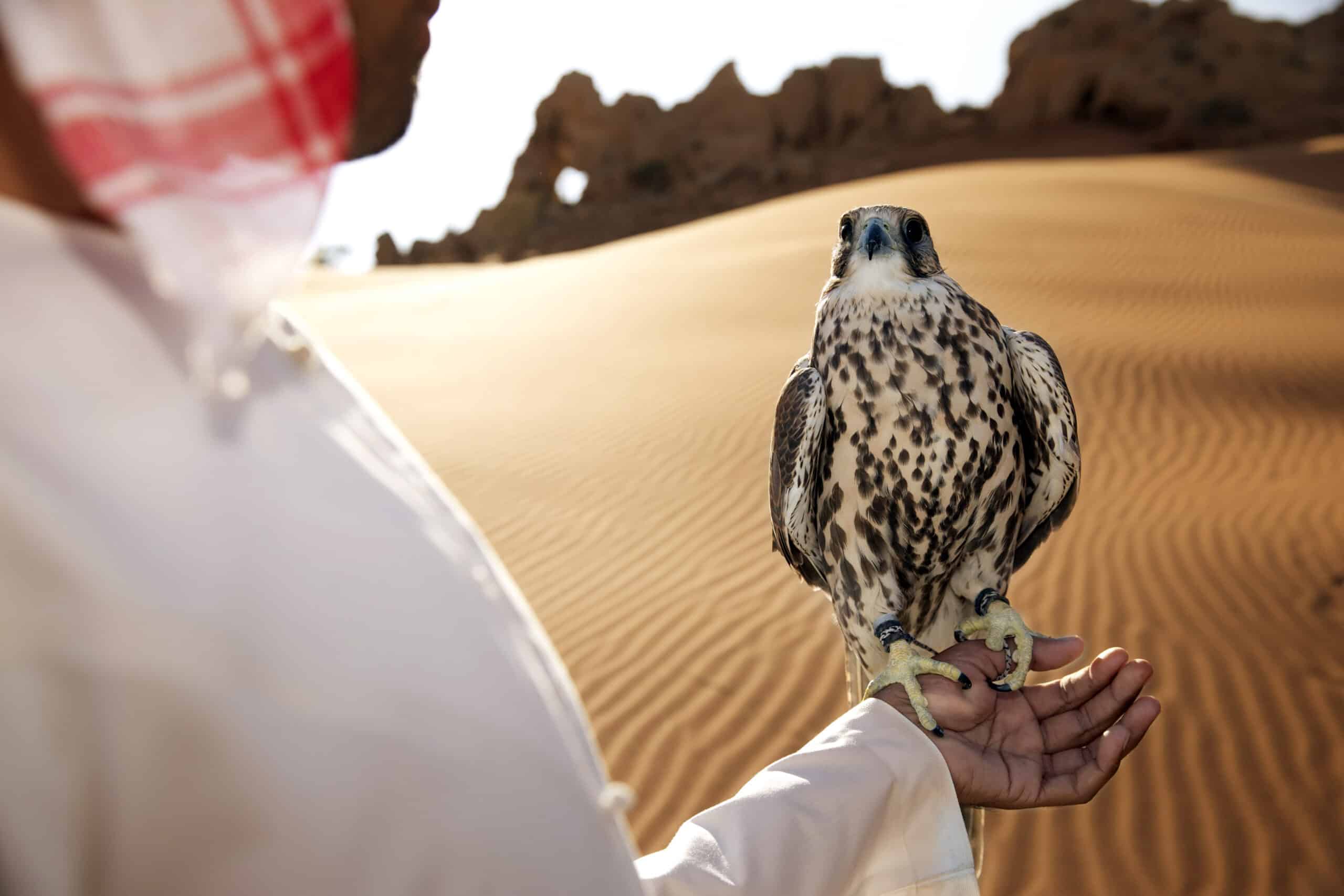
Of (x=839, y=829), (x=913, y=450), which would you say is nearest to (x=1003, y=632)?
(x=913, y=450)

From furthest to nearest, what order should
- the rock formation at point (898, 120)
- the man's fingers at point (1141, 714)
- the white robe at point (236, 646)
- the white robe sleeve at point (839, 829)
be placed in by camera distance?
1. the rock formation at point (898, 120)
2. the man's fingers at point (1141, 714)
3. the white robe sleeve at point (839, 829)
4. the white robe at point (236, 646)

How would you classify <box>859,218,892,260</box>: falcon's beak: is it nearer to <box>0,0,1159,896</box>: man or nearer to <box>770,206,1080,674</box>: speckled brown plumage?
<box>770,206,1080,674</box>: speckled brown plumage

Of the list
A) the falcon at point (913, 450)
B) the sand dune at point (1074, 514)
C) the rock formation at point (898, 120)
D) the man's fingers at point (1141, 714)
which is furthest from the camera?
the rock formation at point (898, 120)

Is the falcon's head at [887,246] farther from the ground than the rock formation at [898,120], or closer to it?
closer to it

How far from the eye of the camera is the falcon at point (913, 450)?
194 centimetres

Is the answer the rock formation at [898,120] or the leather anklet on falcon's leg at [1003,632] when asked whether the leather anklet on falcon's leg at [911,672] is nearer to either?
the leather anklet on falcon's leg at [1003,632]

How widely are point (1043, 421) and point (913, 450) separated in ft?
1.21

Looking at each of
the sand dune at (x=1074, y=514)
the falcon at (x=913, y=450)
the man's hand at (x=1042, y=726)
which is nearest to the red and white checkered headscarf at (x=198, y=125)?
the man's hand at (x=1042, y=726)

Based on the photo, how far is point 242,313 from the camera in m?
0.55

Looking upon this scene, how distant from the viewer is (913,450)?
6.32 ft

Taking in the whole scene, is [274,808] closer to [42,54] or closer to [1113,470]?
[42,54]

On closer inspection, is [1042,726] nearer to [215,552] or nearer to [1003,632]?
[1003,632]

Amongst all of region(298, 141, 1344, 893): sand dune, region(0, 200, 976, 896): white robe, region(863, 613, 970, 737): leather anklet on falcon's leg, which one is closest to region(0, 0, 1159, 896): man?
region(0, 200, 976, 896): white robe

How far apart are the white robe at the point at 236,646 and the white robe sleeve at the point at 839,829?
1.43 feet
